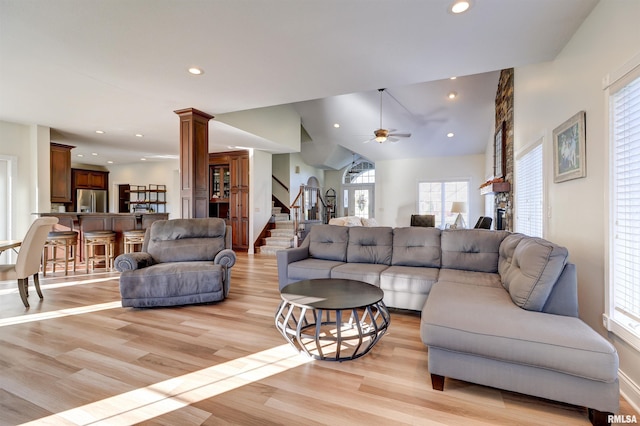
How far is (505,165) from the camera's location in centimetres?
502

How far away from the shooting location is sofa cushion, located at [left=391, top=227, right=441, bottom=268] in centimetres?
340

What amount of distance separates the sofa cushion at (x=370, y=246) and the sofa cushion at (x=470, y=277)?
710 mm

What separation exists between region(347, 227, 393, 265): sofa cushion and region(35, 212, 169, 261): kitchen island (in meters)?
4.66

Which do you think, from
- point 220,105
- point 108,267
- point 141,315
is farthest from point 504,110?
point 108,267

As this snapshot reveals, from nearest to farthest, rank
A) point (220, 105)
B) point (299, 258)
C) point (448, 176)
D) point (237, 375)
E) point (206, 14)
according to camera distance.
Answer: point (237, 375), point (206, 14), point (299, 258), point (220, 105), point (448, 176)

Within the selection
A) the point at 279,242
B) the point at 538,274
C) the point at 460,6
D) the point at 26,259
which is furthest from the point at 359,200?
the point at 538,274

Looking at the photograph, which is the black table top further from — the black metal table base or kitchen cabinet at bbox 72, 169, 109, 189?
kitchen cabinet at bbox 72, 169, 109, 189

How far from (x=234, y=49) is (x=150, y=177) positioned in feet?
26.7

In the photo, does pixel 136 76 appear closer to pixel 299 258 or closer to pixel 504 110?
pixel 299 258

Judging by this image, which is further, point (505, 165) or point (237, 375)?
point (505, 165)

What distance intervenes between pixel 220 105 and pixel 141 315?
10.2 feet

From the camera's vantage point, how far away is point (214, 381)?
1914 millimetres

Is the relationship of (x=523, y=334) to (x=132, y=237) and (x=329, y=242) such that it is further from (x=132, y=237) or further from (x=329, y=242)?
(x=132, y=237)

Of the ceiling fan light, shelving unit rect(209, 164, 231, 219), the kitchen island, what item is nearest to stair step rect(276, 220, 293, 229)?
shelving unit rect(209, 164, 231, 219)
